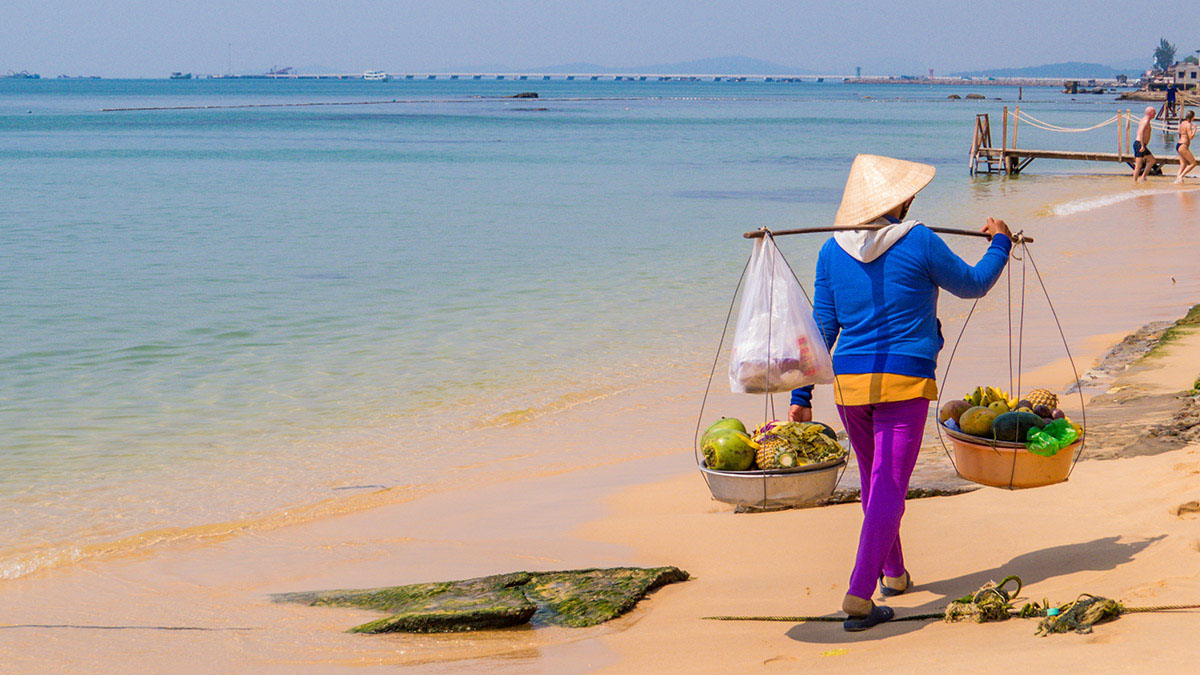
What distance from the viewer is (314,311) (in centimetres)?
1282

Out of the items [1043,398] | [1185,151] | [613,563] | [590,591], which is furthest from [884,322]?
[1185,151]

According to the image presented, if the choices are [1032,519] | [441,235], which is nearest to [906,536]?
[1032,519]

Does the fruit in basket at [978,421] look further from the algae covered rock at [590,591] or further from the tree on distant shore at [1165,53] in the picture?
the tree on distant shore at [1165,53]

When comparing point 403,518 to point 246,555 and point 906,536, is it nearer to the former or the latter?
point 246,555

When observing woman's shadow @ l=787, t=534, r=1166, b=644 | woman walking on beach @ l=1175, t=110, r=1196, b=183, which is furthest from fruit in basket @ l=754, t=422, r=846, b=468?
woman walking on beach @ l=1175, t=110, r=1196, b=183

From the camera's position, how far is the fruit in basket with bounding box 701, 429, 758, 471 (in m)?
3.99

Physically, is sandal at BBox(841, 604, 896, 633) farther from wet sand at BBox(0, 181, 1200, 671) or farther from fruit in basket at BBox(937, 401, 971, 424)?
fruit in basket at BBox(937, 401, 971, 424)

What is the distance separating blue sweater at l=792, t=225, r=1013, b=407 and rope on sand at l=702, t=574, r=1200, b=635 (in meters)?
0.80

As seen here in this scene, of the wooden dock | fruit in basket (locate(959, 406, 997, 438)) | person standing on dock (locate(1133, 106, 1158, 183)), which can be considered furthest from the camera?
the wooden dock

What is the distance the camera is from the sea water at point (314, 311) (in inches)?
289

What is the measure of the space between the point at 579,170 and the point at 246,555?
29.3 m

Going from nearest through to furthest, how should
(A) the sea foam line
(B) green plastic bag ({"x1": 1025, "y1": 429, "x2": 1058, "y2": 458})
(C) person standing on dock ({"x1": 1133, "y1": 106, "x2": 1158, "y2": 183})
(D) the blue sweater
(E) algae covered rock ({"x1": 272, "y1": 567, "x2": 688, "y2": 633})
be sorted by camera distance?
(D) the blue sweater → (B) green plastic bag ({"x1": 1025, "y1": 429, "x2": 1058, "y2": 458}) → (E) algae covered rock ({"x1": 272, "y1": 567, "x2": 688, "y2": 633}) → (A) the sea foam line → (C) person standing on dock ({"x1": 1133, "y1": 106, "x2": 1158, "y2": 183})

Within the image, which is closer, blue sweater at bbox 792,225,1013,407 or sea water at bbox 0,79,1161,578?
blue sweater at bbox 792,225,1013,407

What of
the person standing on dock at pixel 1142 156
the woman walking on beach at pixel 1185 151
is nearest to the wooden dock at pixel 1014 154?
the person standing on dock at pixel 1142 156
